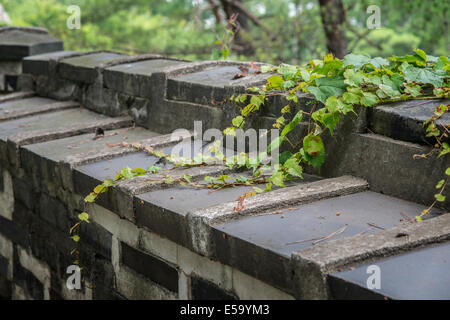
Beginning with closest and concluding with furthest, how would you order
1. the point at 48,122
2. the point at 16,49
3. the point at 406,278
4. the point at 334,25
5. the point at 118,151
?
the point at 406,278 → the point at 118,151 → the point at 48,122 → the point at 16,49 → the point at 334,25

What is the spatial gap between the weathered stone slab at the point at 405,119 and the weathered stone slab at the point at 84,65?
2684 millimetres

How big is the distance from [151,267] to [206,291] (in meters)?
0.51

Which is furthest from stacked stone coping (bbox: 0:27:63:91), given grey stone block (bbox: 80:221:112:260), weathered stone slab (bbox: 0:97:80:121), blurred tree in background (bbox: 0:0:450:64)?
grey stone block (bbox: 80:221:112:260)

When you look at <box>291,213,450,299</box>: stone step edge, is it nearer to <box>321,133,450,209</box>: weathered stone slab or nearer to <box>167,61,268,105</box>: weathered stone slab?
<box>321,133,450,209</box>: weathered stone slab

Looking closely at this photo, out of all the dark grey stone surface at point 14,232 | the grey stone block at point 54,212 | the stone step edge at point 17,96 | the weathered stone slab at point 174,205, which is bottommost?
the dark grey stone surface at point 14,232

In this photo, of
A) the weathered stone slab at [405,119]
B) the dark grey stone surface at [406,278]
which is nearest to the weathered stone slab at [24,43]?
the weathered stone slab at [405,119]

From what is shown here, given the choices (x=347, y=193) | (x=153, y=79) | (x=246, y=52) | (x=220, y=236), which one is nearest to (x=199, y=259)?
(x=220, y=236)

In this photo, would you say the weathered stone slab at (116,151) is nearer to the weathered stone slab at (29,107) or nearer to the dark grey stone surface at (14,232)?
the dark grey stone surface at (14,232)

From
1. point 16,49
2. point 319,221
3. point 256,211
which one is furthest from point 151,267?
point 16,49

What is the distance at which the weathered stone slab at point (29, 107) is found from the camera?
4.83m

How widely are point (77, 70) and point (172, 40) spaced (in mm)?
11820

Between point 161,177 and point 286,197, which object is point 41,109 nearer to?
point 161,177

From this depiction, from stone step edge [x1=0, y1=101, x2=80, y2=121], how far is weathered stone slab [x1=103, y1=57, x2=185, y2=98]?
586 mm

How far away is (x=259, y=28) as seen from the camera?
12438 mm
